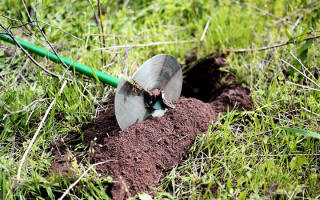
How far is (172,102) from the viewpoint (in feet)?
7.87

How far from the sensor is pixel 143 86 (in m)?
2.17

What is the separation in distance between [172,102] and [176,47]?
0.95 m

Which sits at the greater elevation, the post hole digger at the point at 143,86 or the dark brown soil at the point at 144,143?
the post hole digger at the point at 143,86

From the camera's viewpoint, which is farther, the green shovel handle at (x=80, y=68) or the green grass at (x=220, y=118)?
the green shovel handle at (x=80, y=68)

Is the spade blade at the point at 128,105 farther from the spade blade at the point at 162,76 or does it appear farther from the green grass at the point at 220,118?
the green grass at the point at 220,118

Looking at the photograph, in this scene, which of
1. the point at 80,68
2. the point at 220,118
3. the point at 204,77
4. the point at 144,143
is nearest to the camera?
the point at 144,143

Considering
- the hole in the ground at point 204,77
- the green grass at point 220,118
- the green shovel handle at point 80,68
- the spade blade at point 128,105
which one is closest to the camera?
the green grass at point 220,118

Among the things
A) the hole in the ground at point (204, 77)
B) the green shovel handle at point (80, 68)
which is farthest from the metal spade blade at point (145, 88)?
the hole in the ground at point (204, 77)

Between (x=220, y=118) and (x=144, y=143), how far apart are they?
0.57 m

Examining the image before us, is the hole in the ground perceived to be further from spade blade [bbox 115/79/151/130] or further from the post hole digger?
spade blade [bbox 115/79/151/130]

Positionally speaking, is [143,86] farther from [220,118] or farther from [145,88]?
[220,118]

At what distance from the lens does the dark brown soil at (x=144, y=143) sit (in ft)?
6.12

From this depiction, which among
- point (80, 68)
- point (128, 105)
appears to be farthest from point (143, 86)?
point (80, 68)

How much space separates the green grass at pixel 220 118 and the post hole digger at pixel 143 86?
22 centimetres
